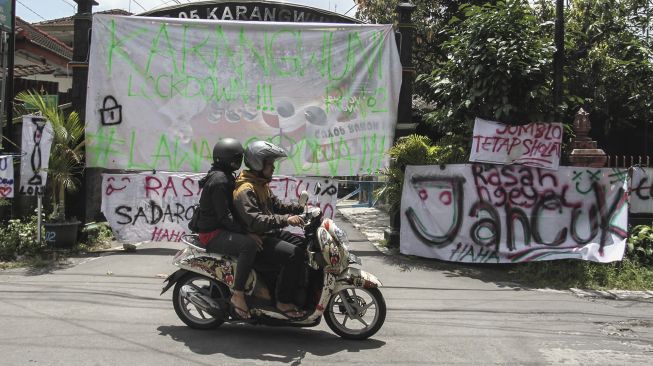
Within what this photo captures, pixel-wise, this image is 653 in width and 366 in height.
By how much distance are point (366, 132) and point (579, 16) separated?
701 cm

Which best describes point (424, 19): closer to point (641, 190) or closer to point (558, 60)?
point (558, 60)

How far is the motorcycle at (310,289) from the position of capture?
4574 mm

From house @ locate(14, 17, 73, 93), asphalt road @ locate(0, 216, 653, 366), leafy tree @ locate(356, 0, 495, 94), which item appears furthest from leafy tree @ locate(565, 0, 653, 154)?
house @ locate(14, 17, 73, 93)

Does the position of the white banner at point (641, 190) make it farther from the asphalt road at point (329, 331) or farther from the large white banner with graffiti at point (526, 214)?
the asphalt road at point (329, 331)

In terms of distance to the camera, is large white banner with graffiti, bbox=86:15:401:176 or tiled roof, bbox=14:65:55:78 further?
tiled roof, bbox=14:65:55:78

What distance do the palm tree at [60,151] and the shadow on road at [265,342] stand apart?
457 cm

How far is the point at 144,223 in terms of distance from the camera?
8.81m

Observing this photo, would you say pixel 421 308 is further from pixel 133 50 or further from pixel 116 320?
pixel 133 50

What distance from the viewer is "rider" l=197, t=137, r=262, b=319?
4641 mm

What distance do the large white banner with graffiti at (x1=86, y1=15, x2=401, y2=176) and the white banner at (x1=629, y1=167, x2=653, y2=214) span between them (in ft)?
12.6

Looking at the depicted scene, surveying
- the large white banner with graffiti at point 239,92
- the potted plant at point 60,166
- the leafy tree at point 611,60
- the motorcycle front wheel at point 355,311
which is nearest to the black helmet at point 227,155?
the motorcycle front wheel at point 355,311

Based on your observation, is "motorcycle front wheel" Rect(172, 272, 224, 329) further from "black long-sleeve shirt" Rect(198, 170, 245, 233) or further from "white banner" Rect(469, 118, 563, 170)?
"white banner" Rect(469, 118, 563, 170)

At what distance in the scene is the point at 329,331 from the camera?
5.10m

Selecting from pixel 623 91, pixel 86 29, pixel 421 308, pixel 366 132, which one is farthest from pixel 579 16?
pixel 86 29
